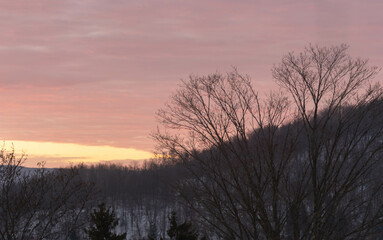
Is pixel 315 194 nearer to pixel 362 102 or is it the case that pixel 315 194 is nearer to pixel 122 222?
pixel 362 102

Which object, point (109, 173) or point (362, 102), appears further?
point (109, 173)

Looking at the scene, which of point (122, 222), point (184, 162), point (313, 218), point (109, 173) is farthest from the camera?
point (109, 173)

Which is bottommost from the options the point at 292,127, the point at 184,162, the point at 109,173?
the point at 184,162

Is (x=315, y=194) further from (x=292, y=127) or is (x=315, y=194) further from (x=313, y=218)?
(x=292, y=127)

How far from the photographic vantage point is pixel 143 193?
145000 millimetres

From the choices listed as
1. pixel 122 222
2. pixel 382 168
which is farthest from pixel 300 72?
pixel 122 222

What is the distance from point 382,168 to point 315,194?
77.9m

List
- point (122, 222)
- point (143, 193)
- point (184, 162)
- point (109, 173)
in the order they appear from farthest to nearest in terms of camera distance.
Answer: point (109, 173)
point (143, 193)
point (122, 222)
point (184, 162)

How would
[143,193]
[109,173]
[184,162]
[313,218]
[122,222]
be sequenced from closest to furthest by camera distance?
[313,218], [184,162], [122,222], [143,193], [109,173]

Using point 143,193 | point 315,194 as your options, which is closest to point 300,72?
point 315,194

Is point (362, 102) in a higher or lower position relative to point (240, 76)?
lower

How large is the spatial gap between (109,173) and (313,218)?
506 feet

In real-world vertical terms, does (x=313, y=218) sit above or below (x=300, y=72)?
below

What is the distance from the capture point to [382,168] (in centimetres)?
8700
